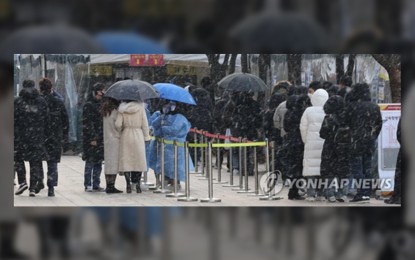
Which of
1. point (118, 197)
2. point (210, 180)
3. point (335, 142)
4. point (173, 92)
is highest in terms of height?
point (173, 92)

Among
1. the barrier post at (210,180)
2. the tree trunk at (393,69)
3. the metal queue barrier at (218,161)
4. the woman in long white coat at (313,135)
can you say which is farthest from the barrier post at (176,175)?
the tree trunk at (393,69)

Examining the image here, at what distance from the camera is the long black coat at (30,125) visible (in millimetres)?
8742

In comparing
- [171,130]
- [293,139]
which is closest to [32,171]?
[171,130]

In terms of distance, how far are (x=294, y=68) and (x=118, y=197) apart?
152 centimetres

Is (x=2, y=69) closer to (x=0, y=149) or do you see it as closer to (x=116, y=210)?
(x=0, y=149)

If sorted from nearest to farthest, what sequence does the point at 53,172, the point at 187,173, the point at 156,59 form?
the point at 156,59 → the point at 53,172 → the point at 187,173

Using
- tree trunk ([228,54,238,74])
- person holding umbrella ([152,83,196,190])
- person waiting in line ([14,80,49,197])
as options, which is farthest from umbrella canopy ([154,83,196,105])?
person waiting in line ([14,80,49,197])

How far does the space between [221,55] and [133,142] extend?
0.92 meters

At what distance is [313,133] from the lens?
899 centimetres

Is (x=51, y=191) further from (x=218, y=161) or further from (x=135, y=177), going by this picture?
(x=218, y=161)

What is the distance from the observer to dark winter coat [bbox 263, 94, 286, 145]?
8.94m

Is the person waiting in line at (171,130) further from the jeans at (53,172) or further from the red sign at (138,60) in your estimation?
the jeans at (53,172)

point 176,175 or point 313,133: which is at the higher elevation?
point 313,133

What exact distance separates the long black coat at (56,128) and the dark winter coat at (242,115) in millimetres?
1130
